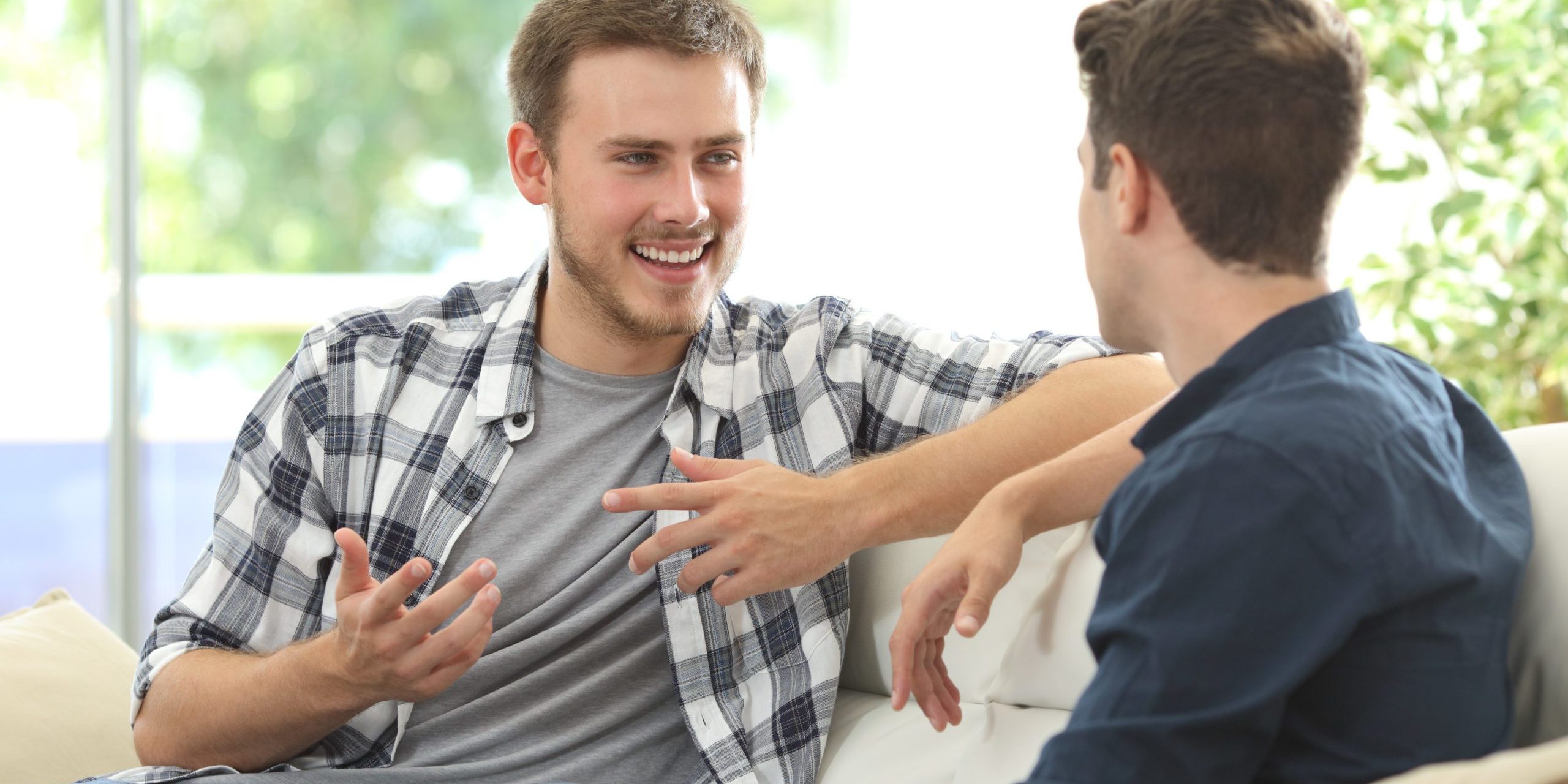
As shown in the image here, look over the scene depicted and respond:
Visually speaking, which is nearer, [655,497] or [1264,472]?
[1264,472]

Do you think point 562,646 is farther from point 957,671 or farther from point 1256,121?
point 1256,121

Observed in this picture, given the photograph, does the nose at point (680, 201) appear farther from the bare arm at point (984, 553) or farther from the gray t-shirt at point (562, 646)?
the bare arm at point (984, 553)

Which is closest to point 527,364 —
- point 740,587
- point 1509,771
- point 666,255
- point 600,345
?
point 600,345

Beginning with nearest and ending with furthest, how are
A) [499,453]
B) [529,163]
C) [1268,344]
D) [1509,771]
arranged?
[1509,771]
[1268,344]
[499,453]
[529,163]

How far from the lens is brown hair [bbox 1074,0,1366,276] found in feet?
2.77

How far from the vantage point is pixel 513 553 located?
148 centimetres

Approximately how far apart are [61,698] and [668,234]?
912mm

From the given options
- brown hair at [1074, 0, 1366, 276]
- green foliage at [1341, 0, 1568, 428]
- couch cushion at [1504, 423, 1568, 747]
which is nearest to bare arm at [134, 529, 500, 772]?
brown hair at [1074, 0, 1366, 276]

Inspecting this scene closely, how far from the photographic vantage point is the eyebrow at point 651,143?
1578 mm

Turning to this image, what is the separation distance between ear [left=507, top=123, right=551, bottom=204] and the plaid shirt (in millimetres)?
166

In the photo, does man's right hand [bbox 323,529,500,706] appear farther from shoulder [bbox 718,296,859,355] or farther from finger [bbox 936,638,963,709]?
shoulder [bbox 718,296,859,355]

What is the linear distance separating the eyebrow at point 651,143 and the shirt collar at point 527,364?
0.66 ft

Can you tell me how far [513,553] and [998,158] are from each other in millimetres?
2174

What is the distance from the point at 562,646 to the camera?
1.46m
